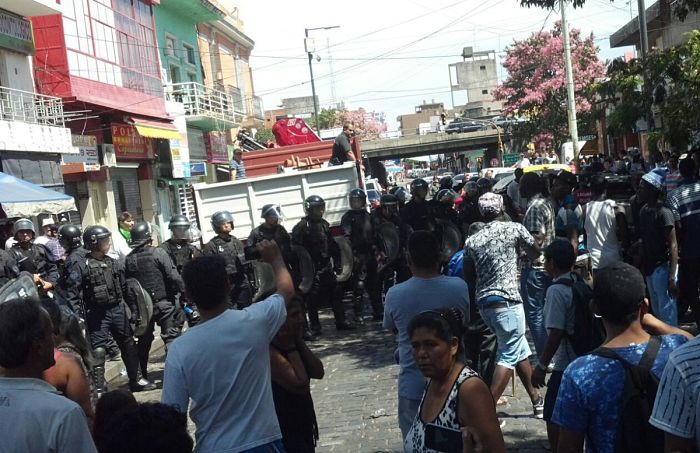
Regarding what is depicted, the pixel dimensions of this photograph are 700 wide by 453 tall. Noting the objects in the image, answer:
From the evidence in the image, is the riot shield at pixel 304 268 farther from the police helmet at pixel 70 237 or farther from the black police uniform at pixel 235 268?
the police helmet at pixel 70 237

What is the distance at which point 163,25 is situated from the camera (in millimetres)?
32562

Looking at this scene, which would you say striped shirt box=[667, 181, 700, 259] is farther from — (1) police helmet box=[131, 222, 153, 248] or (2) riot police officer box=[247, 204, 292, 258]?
(1) police helmet box=[131, 222, 153, 248]

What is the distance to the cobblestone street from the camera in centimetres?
704

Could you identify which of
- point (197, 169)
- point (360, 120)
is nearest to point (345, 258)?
point (197, 169)

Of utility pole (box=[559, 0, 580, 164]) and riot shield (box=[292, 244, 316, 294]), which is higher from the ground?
utility pole (box=[559, 0, 580, 164])

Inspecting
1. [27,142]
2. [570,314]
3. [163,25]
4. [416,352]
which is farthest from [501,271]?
[163,25]

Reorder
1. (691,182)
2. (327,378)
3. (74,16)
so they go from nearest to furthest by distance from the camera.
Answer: (691,182) → (327,378) → (74,16)

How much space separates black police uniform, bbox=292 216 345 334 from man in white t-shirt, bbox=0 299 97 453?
29.3ft

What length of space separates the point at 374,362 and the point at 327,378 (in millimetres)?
690

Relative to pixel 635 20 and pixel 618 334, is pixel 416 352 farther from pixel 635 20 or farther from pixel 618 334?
pixel 635 20

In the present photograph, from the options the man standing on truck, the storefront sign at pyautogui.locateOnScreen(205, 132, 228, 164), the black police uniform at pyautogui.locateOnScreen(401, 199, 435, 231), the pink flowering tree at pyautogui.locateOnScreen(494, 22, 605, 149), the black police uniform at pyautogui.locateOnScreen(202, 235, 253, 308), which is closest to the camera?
the black police uniform at pyautogui.locateOnScreen(202, 235, 253, 308)

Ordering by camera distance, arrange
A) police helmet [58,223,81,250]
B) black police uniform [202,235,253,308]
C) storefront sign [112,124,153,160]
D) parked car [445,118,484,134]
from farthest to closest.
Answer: parked car [445,118,484,134] < storefront sign [112,124,153,160] < black police uniform [202,235,253,308] < police helmet [58,223,81,250]

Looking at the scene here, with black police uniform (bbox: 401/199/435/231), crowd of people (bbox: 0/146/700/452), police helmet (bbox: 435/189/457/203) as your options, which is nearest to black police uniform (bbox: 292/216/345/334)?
black police uniform (bbox: 401/199/435/231)

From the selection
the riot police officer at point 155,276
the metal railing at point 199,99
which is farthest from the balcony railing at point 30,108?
the riot police officer at point 155,276
